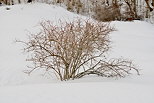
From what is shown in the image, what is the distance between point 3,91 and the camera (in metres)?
5.34

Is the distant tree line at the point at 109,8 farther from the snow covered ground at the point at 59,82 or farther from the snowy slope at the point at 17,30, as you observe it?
the snow covered ground at the point at 59,82

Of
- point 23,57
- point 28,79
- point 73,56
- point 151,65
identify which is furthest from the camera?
point 23,57

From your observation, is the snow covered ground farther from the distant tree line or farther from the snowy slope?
the distant tree line

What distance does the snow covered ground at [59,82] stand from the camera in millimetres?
4852

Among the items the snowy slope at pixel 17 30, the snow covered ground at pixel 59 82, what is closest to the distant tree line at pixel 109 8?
the snowy slope at pixel 17 30

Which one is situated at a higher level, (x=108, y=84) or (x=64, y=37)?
(x=64, y=37)

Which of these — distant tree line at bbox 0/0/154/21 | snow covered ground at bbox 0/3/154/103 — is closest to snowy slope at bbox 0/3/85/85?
snow covered ground at bbox 0/3/154/103

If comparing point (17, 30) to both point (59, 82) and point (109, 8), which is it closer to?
point (59, 82)

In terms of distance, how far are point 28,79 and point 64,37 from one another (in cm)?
178

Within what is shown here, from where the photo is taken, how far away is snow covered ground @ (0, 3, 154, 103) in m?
4.85

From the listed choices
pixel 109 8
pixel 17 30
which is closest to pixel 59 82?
pixel 17 30

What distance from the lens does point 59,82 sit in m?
6.65

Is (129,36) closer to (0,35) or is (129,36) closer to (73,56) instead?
(0,35)

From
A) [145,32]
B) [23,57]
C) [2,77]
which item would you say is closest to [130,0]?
[145,32]
